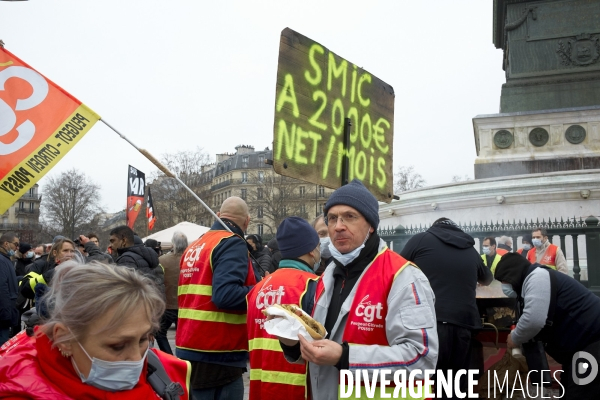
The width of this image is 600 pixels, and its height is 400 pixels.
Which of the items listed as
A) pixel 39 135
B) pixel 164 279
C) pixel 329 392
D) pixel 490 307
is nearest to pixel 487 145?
pixel 164 279

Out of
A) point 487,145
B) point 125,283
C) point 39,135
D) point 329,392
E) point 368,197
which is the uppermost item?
point 487,145

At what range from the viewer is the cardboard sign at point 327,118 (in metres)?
3.91

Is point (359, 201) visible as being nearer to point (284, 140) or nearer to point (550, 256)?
point (284, 140)

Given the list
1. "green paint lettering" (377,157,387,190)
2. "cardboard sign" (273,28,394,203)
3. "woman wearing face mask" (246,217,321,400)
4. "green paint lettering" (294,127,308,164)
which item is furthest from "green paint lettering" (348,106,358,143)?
Result: "woman wearing face mask" (246,217,321,400)

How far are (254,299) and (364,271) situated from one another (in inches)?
44.3

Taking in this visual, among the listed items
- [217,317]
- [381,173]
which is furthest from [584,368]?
[217,317]

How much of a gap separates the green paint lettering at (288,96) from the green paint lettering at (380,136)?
3.48 ft

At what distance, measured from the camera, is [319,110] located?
421 cm

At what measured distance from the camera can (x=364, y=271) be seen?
2.77 meters

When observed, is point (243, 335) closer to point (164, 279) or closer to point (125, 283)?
point (125, 283)

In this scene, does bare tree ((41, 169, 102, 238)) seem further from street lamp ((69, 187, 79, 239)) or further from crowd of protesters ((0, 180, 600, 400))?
crowd of protesters ((0, 180, 600, 400))

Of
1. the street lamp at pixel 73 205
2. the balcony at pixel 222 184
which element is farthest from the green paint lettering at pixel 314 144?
the balcony at pixel 222 184

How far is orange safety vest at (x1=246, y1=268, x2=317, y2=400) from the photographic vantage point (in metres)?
3.41

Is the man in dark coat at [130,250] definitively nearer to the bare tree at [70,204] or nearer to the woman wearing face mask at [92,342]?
the woman wearing face mask at [92,342]
